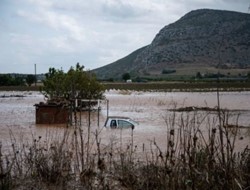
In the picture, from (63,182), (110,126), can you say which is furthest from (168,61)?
(63,182)

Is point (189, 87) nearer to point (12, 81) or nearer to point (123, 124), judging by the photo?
point (12, 81)

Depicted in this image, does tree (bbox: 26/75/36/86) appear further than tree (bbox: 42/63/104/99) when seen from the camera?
Yes

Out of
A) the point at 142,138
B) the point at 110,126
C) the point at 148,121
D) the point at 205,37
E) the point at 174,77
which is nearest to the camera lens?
the point at 142,138

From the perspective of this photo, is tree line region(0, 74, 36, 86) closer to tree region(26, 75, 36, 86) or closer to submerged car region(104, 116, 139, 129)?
tree region(26, 75, 36, 86)

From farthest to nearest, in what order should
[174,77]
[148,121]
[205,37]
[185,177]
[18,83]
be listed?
[205,37] < [174,77] < [18,83] < [148,121] < [185,177]

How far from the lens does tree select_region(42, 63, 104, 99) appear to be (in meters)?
38.5

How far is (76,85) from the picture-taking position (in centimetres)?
3859

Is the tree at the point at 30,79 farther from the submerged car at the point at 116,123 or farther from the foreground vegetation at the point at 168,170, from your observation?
the foreground vegetation at the point at 168,170

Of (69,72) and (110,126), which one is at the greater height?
(69,72)

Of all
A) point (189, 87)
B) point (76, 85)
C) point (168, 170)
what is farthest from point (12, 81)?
point (168, 170)

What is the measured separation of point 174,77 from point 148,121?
134 m

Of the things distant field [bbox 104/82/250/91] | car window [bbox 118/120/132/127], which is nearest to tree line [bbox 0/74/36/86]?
distant field [bbox 104/82/250/91]

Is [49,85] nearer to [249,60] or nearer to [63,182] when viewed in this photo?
[63,182]

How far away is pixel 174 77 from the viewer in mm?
161375
